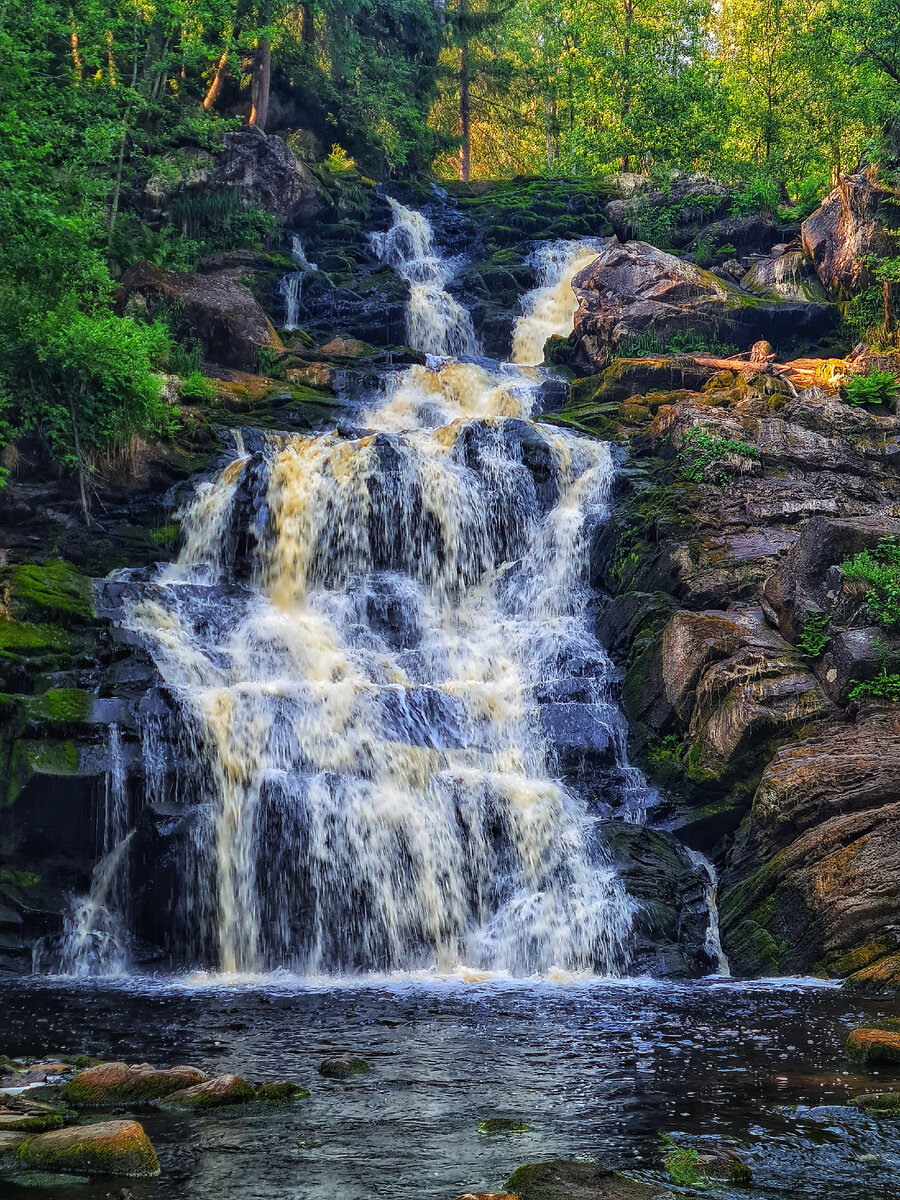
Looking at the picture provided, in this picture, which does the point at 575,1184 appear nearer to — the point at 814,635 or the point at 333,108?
the point at 814,635

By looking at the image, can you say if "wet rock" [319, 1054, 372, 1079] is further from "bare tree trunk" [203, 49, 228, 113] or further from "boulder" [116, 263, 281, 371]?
"bare tree trunk" [203, 49, 228, 113]

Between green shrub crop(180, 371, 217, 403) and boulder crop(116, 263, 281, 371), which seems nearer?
green shrub crop(180, 371, 217, 403)

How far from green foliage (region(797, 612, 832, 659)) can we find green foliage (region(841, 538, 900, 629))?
70 centimetres

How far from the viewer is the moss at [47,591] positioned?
1440cm

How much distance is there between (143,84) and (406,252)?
9.14m

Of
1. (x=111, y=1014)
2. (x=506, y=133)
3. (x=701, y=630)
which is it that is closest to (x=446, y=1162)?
(x=111, y=1014)

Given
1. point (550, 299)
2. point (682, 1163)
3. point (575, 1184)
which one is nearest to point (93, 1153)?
point (575, 1184)

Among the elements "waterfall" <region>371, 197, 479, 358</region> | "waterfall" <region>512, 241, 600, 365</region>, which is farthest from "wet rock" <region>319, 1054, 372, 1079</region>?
"waterfall" <region>512, 241, 600, 365</region>

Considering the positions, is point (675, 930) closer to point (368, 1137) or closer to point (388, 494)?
point (368, 1137)

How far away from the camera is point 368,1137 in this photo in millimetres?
6109

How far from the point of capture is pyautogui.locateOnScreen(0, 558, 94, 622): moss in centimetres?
1440

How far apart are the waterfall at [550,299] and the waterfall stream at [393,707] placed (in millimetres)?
6148

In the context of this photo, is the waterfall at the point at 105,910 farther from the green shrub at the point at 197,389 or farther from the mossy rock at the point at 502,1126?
the green shrub at the point at 197,389

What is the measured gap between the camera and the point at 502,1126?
20.5 feet
